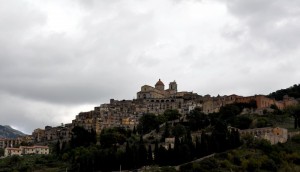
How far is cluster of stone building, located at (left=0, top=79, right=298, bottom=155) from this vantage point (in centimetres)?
10919

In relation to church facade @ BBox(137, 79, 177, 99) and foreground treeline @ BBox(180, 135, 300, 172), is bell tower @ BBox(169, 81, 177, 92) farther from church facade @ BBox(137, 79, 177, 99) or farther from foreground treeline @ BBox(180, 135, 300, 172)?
foreground treeline @ BBox(180, 135, 300, 172)

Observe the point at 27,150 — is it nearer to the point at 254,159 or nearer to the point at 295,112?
the point at 295,112

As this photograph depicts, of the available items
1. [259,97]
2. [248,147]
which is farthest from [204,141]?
[259,97]

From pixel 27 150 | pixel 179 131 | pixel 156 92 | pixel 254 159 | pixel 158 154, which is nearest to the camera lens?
pixel 254 159

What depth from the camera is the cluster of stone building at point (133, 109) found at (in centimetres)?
10919

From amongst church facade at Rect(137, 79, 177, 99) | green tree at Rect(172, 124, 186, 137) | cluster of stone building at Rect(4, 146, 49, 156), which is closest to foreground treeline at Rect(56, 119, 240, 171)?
green tree at Rect(172, 124, 186, 137)

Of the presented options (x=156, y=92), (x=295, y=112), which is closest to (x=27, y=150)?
(x=156, y=92)

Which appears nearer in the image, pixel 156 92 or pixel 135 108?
pixel 135 108

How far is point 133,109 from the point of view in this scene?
383 feet

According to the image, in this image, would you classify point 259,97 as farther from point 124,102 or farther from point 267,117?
point 124,102

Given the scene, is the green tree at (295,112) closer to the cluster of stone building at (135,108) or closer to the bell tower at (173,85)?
the cluster of stone building at (135,108)

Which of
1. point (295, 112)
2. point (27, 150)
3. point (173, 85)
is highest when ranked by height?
point (173, 85)

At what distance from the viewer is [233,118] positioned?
281 feet

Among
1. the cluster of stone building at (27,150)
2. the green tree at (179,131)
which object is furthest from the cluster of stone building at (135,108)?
the green tree at (179,131)
